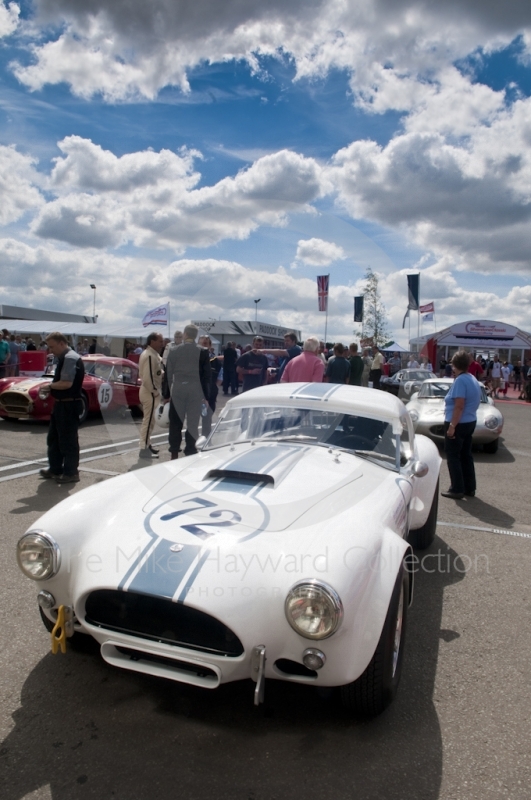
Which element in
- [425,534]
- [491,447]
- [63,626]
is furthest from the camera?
[491,447]

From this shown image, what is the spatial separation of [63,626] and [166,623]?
531 millimetres

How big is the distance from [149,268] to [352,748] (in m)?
4.43

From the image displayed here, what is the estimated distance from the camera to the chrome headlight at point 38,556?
2670 mm

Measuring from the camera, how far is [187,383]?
743 centimetres

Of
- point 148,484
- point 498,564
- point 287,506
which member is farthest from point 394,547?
point 498,564

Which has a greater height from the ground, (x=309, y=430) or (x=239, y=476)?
(x=309, y=430)

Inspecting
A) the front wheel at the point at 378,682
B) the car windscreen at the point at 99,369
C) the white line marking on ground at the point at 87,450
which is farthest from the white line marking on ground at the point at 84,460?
the front wheel at the point at 378,682

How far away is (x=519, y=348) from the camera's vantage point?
3659 cm

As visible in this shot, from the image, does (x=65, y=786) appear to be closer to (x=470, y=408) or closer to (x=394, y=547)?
(x=394, y=547)

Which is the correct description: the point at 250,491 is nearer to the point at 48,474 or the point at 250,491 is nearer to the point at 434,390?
the point at 48,474

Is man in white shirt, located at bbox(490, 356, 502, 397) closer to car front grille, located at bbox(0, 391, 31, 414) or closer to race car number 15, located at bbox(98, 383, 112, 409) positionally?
race car number 15, located at bbox(98, 383, 112, 409)

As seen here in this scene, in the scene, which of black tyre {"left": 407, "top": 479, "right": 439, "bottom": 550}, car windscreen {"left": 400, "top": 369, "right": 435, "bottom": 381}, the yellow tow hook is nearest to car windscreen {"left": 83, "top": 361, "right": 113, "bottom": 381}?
black tyre {"left": 407, "top": 479, "right": 439, "bottom": 550}

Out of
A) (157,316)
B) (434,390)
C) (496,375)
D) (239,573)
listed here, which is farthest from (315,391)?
(496,375)

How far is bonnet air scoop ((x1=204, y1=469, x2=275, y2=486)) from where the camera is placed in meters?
3.27
